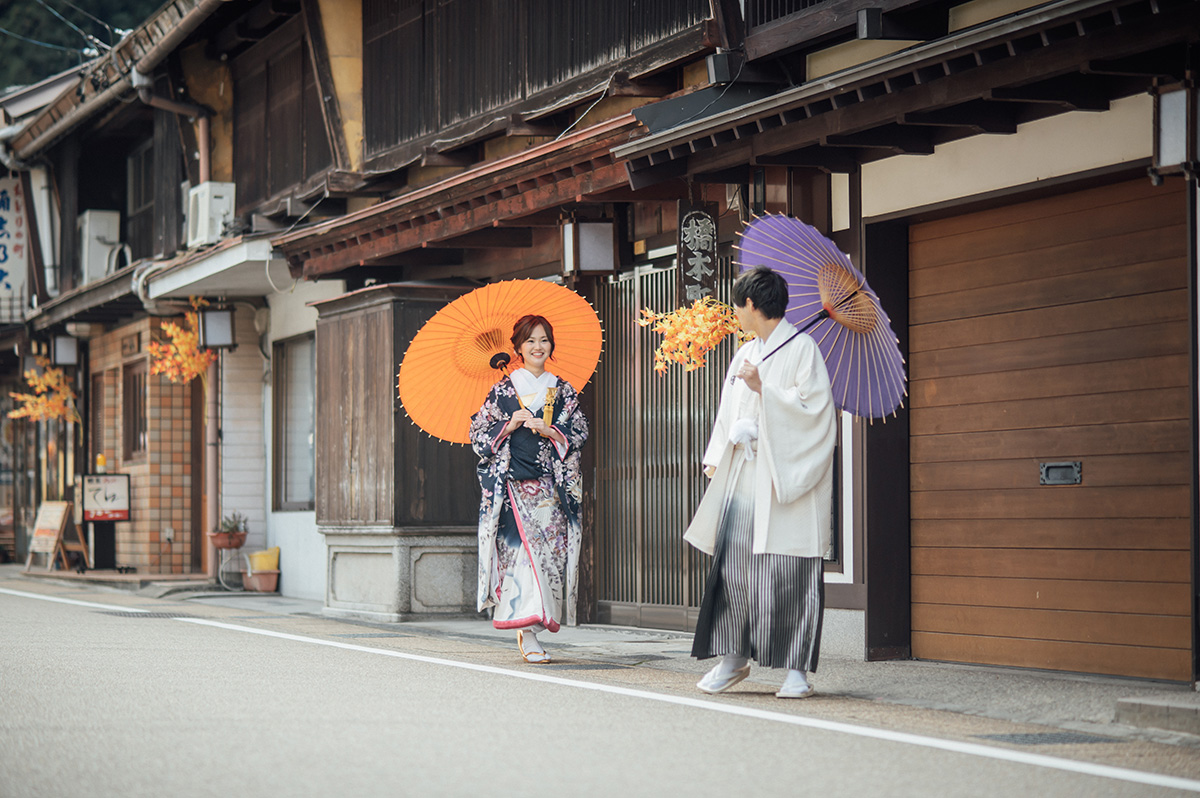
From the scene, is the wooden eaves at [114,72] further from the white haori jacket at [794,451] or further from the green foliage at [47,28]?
the green foliage at [47,28]

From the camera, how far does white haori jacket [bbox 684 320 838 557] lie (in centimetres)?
719

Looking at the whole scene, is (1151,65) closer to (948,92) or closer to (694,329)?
(948,92)

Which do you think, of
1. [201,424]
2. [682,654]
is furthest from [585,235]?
[201,424]

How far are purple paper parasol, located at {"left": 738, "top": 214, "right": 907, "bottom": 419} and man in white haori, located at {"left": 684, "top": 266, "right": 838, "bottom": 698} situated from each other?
0.14 metres

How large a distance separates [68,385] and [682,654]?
16.7m

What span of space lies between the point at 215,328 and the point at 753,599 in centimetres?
1216

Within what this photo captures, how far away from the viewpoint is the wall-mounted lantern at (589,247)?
1173cm

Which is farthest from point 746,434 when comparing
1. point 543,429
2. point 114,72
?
point 114,72

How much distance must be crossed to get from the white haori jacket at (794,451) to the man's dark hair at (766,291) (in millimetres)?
158

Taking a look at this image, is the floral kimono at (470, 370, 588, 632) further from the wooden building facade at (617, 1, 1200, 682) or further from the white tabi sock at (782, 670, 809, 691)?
the white tabi sock at (782, 670, 809, 691)

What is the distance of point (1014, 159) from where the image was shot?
8.47 m

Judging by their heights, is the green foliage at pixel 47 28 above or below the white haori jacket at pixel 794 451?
above

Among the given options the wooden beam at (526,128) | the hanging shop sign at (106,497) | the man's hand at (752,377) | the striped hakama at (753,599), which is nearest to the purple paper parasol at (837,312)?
the man's hand at (752,377)

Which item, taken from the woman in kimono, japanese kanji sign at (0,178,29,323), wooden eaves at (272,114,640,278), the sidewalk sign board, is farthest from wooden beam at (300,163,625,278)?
japanese kanji sign at (0,178,29,323)
